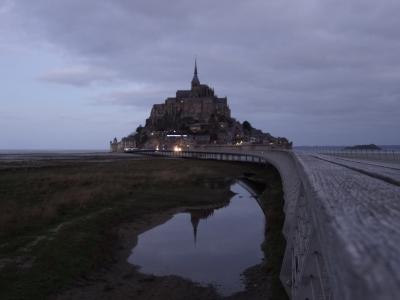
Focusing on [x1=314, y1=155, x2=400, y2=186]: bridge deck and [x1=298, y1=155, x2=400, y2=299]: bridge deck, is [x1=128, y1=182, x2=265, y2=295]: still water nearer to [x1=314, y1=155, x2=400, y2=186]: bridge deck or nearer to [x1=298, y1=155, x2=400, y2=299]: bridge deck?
[x1=314, y1=155, x2=400, y2=186]: bridge deck

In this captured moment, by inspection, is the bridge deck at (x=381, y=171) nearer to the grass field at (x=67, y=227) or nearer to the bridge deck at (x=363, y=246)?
the bridge deck at (x=363, y=246)

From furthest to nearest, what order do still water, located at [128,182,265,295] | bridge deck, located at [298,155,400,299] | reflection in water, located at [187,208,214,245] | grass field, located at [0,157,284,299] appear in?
reflection in water, located at [187,208,214,245] < still water, located at [128,182,265,295] < grass field, located at [0,157,284,299] < bridge deck, located at [298,155,400,299]

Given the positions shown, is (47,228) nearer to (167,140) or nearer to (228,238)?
(228,238)

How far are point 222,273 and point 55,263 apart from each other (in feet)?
19.0

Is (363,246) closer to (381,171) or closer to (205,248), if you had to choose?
(381,171)

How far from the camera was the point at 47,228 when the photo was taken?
17703 millimetres

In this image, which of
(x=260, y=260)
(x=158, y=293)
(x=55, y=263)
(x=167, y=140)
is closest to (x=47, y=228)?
(x=55, y=263)

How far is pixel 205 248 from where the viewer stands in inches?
694

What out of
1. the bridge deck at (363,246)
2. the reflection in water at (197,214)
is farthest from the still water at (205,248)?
the bridge deck at (363,246)

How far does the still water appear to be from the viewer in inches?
556

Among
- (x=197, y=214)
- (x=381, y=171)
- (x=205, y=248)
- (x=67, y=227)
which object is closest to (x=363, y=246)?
(x=381, y=171)

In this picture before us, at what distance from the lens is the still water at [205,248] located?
14.1 meters

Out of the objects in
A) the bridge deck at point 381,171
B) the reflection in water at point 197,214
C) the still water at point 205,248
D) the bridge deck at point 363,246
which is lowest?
the still water at point 205,248

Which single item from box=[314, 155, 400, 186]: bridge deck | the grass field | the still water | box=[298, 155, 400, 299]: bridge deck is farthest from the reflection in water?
box=[298, 155, 400, 299]: bridge deck
